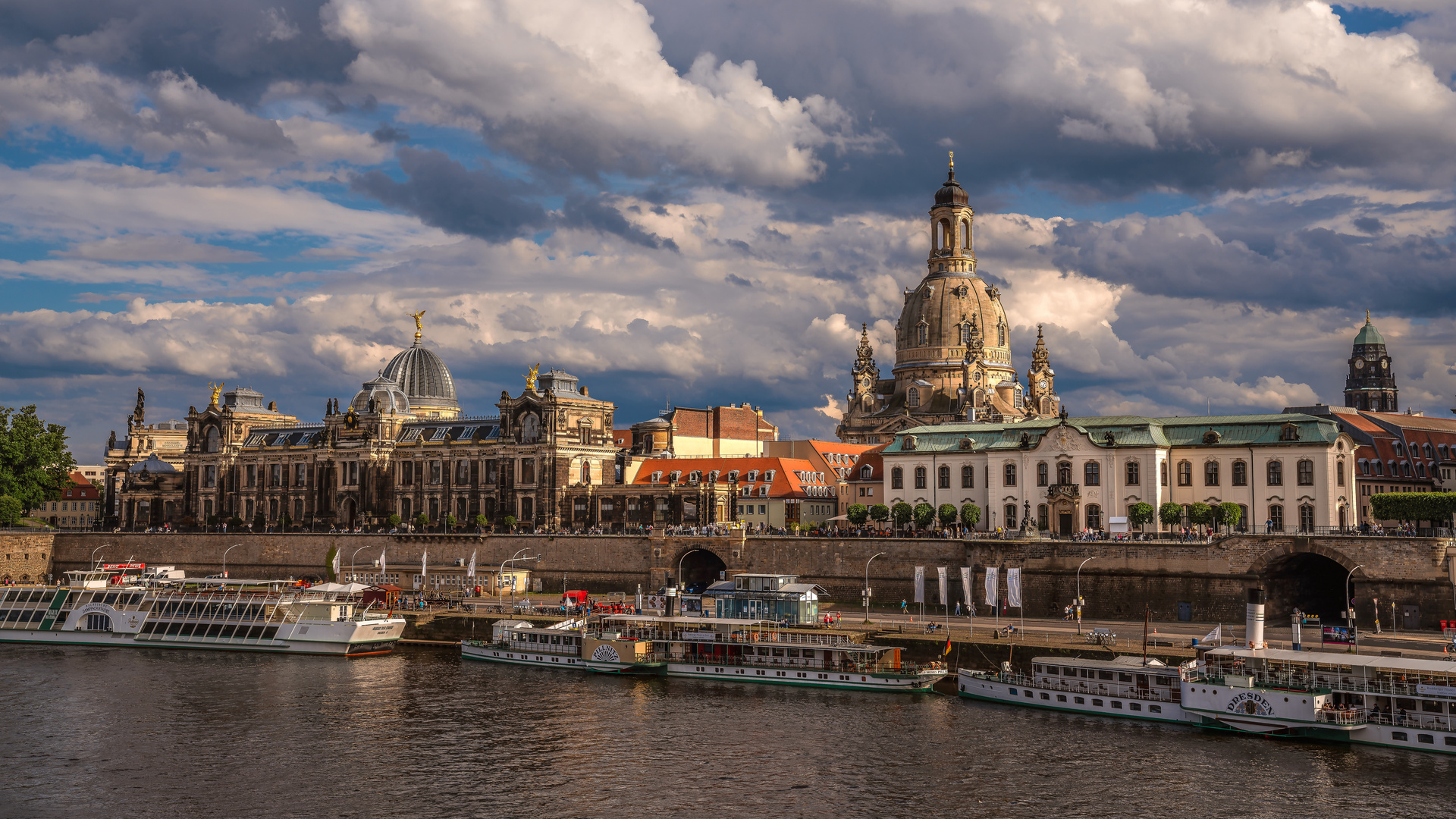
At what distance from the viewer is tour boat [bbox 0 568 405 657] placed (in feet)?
292

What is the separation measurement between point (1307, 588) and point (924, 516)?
28751 mm

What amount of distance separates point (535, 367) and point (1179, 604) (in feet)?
237

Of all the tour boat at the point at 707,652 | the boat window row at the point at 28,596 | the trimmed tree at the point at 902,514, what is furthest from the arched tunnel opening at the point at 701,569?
the boat window row at the point at 28,596

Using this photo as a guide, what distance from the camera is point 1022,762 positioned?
54.4 m

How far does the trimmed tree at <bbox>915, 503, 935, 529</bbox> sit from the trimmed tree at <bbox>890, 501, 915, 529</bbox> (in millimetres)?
629

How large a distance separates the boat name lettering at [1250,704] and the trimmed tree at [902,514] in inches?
1850

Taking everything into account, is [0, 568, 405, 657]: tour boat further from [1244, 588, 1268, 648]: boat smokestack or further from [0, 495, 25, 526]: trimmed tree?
[1244, 588, 1268, 648]: boat smokestack

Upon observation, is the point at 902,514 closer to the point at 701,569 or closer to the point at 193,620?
the point at 701,569

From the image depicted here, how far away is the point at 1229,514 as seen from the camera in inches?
3607

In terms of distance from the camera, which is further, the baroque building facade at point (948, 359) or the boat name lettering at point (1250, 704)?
the baroque building facade at point (948, 359)

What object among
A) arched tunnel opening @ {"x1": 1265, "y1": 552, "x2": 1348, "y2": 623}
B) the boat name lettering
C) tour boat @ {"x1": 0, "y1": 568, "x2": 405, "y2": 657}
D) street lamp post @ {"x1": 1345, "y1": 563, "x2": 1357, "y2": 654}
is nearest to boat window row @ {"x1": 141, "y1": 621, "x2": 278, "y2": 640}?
tour boat @ {"x1": 0, "y1": 568, "x2": 405, "y2": 657}

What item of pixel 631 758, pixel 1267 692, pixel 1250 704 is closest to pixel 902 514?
pixel 1250 704

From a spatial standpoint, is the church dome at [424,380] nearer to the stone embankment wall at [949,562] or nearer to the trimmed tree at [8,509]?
the stone embankment wall at [949,562]

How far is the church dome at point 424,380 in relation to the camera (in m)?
162
